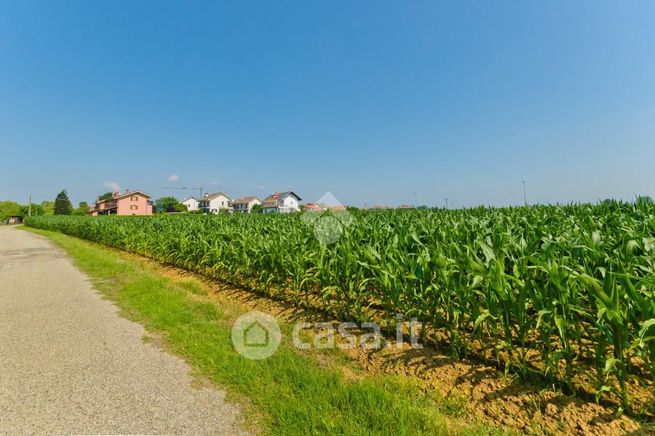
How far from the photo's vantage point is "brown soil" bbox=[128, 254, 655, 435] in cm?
223

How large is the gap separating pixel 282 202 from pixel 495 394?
10098cm

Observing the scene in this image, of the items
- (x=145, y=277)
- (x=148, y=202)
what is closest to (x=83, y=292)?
(x=145, y=277)

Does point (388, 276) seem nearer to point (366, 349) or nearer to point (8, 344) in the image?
point (366, 349)

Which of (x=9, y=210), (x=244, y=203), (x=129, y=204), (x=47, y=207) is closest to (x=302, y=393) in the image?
(x=129, y=204)

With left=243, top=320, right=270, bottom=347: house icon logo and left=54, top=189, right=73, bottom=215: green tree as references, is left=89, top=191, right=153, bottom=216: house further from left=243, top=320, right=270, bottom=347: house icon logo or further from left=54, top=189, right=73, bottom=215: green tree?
left=243, top=320, right=270, bottom=347: house icon logo

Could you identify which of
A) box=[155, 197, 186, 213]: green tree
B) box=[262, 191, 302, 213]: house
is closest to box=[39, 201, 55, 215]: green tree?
box=[155, 197, 186, 213]: green tree

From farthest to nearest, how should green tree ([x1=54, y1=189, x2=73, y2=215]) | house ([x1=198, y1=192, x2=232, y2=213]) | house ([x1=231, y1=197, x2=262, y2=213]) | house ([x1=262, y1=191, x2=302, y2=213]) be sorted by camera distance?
house ([x1=198, y1=192, x2=232, y2=213]), house ([x1=231, y1=197, x2=262, y2=213]), house ([x1=262, y1=191, x2=302, y2=213]), green tree ([x1=54, y1=189, x2=73, y2=215])

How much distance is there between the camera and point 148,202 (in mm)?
85938

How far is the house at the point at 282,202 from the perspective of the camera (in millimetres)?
99500

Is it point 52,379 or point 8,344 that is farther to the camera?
point 8,344

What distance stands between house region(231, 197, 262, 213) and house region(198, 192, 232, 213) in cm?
293

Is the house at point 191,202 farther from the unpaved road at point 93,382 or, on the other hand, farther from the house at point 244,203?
the unpaved road at point 93,382

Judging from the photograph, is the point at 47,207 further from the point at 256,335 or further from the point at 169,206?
the point at 256,335

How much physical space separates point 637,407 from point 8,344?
674cm
